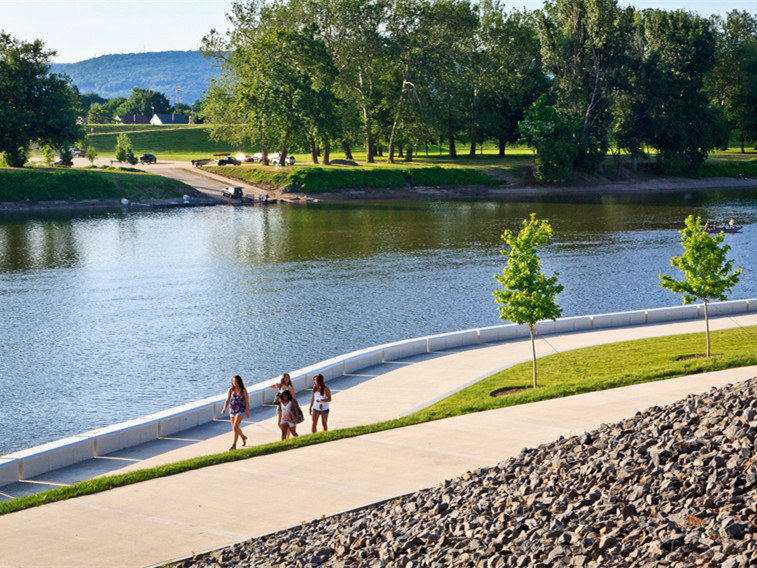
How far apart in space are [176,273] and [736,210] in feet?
190

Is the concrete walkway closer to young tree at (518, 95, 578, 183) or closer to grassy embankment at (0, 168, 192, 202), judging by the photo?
grassy embankment at (0, 168, 192, 202)

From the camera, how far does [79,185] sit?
338 ft

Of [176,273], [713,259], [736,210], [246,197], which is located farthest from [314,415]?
[246,197]

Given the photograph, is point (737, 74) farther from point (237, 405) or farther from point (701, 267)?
point (237, 405)

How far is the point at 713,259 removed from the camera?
30.1 m

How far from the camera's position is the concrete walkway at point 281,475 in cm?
1482

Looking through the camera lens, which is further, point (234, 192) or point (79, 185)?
point (234, 192)

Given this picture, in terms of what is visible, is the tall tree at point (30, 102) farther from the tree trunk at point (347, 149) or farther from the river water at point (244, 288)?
the tree trunk at point (347, 149)

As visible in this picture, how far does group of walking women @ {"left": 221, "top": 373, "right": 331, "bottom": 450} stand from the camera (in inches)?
812

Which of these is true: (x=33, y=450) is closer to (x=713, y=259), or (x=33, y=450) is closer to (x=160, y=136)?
(x=713, y=259)

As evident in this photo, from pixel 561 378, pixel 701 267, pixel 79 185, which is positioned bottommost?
pixel 561 378

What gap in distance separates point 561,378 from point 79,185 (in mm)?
87047

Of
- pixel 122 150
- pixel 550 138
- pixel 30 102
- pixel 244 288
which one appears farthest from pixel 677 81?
pixel 244 288

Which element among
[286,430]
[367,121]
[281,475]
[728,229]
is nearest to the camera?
[281,475]
